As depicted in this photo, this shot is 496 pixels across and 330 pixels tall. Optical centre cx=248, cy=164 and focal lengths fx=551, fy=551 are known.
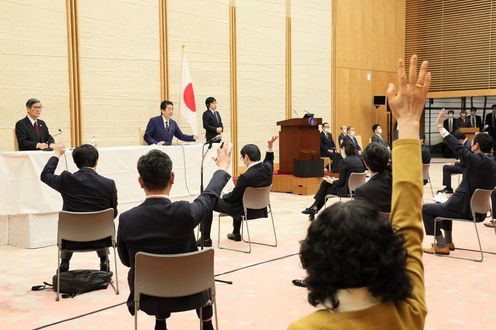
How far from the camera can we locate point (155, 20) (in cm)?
1017

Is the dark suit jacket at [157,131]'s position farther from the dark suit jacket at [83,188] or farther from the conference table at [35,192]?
the dark suit jacket at [83,188]

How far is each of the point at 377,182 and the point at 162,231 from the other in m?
2.84

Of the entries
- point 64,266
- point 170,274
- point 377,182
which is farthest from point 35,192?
point 170,274

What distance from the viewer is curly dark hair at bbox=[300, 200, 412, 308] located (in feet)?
3.48

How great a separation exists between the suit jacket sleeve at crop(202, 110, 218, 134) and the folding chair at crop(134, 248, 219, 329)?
714 cm

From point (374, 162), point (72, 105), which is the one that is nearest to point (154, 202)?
point (374, 162)

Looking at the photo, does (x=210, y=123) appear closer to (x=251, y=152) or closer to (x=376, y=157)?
(x=251, y=152)

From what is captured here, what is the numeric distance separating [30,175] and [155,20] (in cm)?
499

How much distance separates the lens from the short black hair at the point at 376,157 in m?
5.09

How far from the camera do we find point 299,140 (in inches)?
433

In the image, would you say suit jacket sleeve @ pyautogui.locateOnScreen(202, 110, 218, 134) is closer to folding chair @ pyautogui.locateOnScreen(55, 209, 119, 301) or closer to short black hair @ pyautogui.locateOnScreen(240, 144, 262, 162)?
short black hair @ pyautogui.locateOnScreen(240, 144, 262, 162)

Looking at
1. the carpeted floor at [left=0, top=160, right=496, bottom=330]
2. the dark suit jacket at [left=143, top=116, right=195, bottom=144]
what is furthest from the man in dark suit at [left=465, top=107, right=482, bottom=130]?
the dark suit jacket at [left=143, top=116, right=195, bottom=144]

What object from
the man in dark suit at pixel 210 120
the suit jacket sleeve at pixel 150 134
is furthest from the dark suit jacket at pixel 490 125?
the suit jacket sleeve at pixel 150 134

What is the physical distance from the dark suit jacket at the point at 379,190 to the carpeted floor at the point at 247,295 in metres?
0.80
